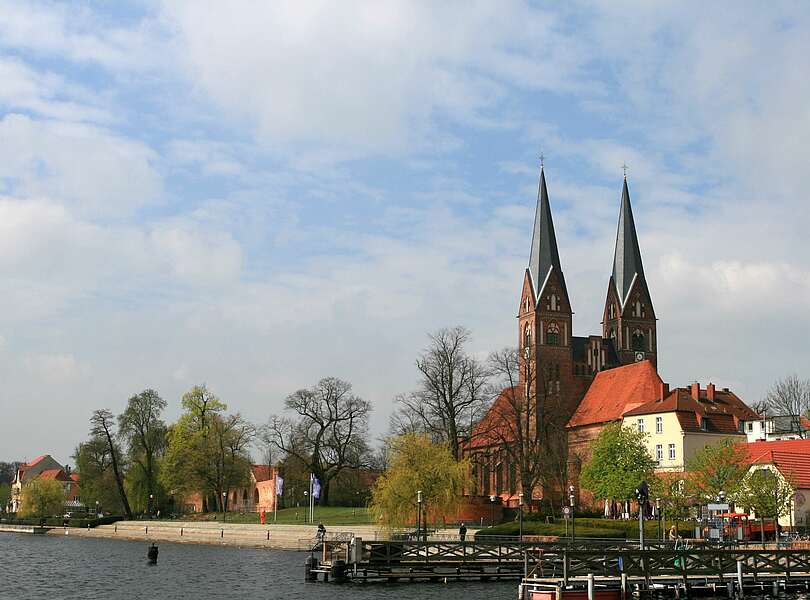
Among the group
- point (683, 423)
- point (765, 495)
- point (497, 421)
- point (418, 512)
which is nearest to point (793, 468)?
point (765, 495)

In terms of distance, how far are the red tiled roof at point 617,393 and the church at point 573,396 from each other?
136 millimetres

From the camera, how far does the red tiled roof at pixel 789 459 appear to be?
67.4 m

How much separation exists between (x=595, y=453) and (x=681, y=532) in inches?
433

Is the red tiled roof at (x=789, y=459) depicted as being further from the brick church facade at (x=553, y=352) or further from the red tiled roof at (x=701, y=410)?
the brick church facade at (x=553, y=352)

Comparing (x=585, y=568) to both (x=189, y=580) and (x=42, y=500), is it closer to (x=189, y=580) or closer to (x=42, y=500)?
(x=189, y=580)

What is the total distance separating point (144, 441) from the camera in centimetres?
10394

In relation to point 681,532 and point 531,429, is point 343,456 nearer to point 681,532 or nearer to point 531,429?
point 531,429

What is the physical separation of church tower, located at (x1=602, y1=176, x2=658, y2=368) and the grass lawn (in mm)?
33145

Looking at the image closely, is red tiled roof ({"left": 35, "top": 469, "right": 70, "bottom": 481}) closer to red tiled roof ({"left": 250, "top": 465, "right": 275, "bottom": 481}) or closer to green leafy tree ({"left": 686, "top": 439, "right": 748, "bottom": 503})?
red tiled roof ({"left": 250, "top": 465, "right": 275, "bottom": 481})

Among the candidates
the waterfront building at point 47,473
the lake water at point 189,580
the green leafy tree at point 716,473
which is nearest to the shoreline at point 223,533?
the lake water at point 189,580

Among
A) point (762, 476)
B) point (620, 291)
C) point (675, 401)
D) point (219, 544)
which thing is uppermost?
point (620, 291)

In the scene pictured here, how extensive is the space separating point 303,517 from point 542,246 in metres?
35.4

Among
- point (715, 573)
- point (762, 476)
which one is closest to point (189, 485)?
point (762, 476)

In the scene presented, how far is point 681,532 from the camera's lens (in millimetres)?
61312
